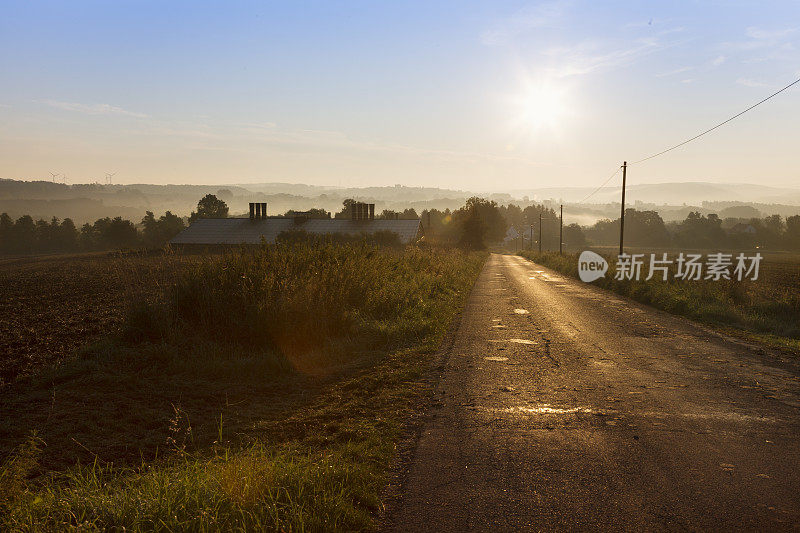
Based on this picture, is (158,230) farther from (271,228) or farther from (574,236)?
(574,236)

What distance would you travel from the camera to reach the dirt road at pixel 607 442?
3.73 m

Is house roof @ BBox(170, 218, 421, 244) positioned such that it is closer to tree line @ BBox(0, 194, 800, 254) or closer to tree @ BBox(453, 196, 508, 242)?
tree line @ BBox(0, 194, 800, 254)

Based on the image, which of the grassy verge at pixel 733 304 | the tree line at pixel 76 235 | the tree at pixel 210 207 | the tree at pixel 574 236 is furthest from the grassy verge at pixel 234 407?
the tree at pixel 574 236

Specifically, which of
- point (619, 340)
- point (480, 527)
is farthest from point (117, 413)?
point (619, 340)

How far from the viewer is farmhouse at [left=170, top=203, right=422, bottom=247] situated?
191 feet

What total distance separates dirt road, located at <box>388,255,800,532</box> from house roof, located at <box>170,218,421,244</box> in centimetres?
4887

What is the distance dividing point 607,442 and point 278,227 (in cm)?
5955

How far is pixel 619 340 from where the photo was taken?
11234 mm

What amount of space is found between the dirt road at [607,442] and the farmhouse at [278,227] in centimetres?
4868

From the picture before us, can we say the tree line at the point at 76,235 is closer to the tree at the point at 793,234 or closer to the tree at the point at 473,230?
the tree at the point at 473,230

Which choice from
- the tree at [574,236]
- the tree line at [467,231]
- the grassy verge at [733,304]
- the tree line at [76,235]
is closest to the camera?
the grassy verge at [733,304]

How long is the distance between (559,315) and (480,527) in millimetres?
12543

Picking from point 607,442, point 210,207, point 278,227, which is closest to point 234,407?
point 607,442

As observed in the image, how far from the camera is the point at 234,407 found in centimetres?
645
